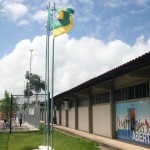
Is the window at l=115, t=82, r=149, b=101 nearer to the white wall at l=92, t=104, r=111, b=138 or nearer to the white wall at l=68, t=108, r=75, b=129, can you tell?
the white wall at l=92, t=104, r=111, b=138

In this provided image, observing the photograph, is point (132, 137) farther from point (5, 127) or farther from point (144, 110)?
point (5, 127)

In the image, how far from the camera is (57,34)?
12875mm

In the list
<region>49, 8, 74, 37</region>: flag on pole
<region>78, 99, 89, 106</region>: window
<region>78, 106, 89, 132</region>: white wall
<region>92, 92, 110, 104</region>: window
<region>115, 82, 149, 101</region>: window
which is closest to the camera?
<region>49, 8, 74, 37</region>: flag on pole

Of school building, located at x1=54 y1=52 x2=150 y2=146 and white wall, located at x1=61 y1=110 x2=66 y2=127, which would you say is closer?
school building, located at x1=54 y1=52 x2=150 y2=146

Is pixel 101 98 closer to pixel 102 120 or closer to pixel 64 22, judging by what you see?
pixel 102 120

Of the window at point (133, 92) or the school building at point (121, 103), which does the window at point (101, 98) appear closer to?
the school building at point (121, 103)

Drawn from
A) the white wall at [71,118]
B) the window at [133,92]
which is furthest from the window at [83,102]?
the window at [133,92]

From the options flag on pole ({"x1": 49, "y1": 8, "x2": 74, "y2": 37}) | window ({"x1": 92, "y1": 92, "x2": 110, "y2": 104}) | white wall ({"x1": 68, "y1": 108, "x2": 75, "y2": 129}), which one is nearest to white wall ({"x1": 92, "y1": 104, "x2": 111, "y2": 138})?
window ({"x1": 92, "y1": 92, "x2": 110, "y2": 104})

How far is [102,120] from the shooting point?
2342 cm

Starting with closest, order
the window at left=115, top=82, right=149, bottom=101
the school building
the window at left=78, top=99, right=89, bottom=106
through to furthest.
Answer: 1. the school building
2. the window at left=115, top=82, right=149, bottom=101
3. the window at left=78, top=99, right=89, bottom=106

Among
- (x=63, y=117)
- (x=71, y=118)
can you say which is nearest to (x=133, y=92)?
(x=71, y=118)

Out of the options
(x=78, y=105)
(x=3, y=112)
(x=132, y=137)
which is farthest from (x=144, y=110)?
(x=3, y=112)

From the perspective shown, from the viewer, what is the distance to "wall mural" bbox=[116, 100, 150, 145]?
16375 mm

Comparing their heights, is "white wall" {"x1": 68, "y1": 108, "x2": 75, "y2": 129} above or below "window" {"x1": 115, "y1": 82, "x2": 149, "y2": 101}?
below
